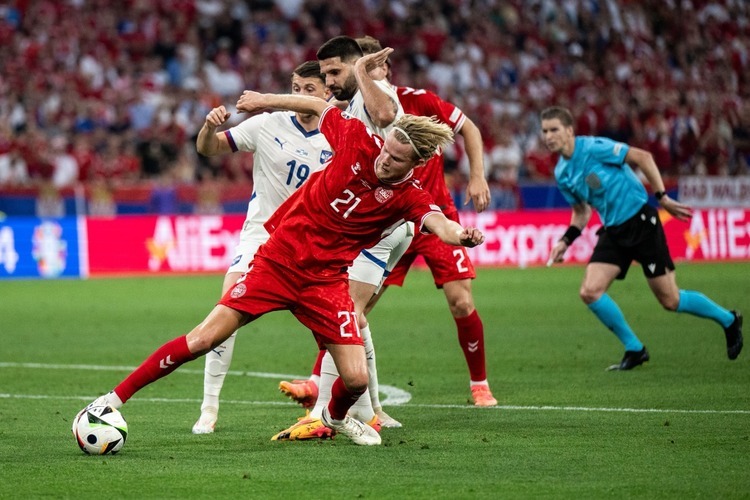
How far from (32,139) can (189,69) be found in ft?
14.3

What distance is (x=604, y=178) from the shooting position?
35.4 ft

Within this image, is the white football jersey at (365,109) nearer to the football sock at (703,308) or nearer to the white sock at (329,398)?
the white sock at (329,398)

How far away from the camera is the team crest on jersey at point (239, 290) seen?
668 cm

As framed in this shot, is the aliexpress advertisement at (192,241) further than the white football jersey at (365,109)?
Yes

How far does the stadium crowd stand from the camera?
75.8 feet

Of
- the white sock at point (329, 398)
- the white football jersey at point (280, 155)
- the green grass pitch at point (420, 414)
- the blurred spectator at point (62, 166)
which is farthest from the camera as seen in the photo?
the blurred spectator at point (62, 166)

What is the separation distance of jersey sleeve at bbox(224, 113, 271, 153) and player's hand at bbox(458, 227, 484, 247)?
7.16 feet

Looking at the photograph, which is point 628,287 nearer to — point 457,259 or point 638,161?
point 638,161

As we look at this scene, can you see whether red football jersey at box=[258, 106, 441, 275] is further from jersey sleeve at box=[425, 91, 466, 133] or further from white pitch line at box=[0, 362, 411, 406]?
white pitch line at box=[0, 362, 411, 406]

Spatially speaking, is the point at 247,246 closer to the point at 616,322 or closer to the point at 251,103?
the point at 251,103

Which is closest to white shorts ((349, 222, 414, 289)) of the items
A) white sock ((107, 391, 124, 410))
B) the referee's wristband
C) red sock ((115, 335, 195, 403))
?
red sock ((115, 335, 195, 403))

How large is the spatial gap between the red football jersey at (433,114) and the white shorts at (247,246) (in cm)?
122

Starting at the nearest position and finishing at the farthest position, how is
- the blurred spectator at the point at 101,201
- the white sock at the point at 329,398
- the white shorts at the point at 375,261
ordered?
1. the white sock at the point at 329,398
2. the white shorts at the point at 375,261
3. the blurred spectator at the point at 101,201

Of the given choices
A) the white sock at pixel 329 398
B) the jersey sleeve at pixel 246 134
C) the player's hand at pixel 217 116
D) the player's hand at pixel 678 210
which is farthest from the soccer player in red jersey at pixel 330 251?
the player's hand at pixel 678 210
